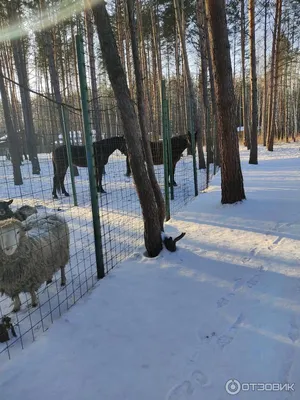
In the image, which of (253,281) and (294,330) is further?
(253,281)

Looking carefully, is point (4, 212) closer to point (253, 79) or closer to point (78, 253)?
point (78, 253)

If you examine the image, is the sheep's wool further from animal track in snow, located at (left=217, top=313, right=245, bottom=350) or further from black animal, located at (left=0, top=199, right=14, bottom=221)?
animal track in snow, located at (left=217, top=313, right=245, bottom=350)

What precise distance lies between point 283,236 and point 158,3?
18334 millimetres

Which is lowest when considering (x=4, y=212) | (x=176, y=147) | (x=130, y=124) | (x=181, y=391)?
(x=181, y=391)

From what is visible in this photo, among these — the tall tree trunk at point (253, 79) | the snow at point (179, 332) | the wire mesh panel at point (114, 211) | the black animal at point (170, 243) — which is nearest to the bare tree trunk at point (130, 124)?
the black animal at point (170, 243)

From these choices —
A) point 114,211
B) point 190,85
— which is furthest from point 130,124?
point 190,85

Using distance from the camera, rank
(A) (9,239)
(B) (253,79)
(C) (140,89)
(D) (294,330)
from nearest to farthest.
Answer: (D) (294,330) → (A) (9,239) → (C) (140,89) → (B) (253,79)

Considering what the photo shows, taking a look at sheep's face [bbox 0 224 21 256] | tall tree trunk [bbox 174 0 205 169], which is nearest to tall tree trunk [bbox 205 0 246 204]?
sheep's face [bbox 0 224 21 256]

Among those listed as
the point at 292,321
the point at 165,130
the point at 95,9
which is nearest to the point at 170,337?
the point at 292,321

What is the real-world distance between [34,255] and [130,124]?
2.04 meters

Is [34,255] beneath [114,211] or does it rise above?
above

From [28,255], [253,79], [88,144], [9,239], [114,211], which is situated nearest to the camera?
[9,239]

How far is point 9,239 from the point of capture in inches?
122

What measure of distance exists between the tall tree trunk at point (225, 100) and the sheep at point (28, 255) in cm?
390
